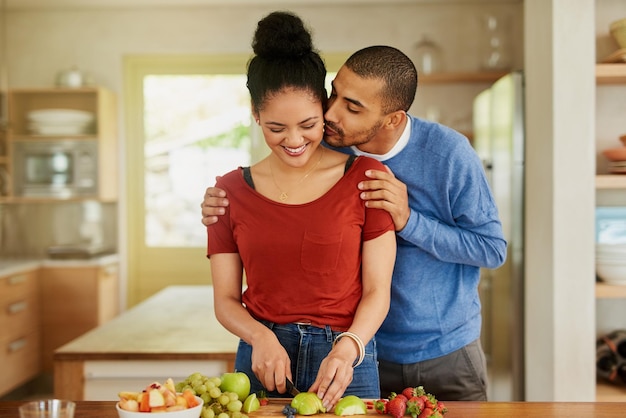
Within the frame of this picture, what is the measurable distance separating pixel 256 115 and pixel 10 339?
3750mm

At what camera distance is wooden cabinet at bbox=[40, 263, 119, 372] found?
5.19 metres

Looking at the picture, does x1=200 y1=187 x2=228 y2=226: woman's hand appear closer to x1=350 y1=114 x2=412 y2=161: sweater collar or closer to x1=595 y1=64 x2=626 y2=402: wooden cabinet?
x1=350 y1=114 x2=412 y2=161: sweater collar

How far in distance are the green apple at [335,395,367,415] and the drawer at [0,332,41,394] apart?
3.76m

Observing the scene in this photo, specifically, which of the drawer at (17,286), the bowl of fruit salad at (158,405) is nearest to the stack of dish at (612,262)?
the bowl of fruit salad at (158,405)

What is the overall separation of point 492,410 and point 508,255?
260cm

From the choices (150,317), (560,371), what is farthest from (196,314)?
(560,371)

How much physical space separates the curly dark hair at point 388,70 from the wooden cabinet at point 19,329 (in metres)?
3.58

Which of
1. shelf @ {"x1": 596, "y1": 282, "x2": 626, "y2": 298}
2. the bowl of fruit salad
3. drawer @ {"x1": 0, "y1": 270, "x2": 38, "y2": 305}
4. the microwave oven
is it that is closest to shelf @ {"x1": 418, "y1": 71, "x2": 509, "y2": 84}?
the microwave oven

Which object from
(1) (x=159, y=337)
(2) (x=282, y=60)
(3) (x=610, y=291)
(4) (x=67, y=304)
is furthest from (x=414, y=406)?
(4) (x=67, y=304)

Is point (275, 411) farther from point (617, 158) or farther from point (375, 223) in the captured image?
point (617, 158)

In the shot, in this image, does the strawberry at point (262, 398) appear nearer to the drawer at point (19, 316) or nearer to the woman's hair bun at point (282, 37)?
the woman's hair bun at point (282, 37)

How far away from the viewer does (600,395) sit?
10.00 feet

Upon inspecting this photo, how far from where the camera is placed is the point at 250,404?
1438 millimetres

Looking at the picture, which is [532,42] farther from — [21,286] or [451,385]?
[21,286]
